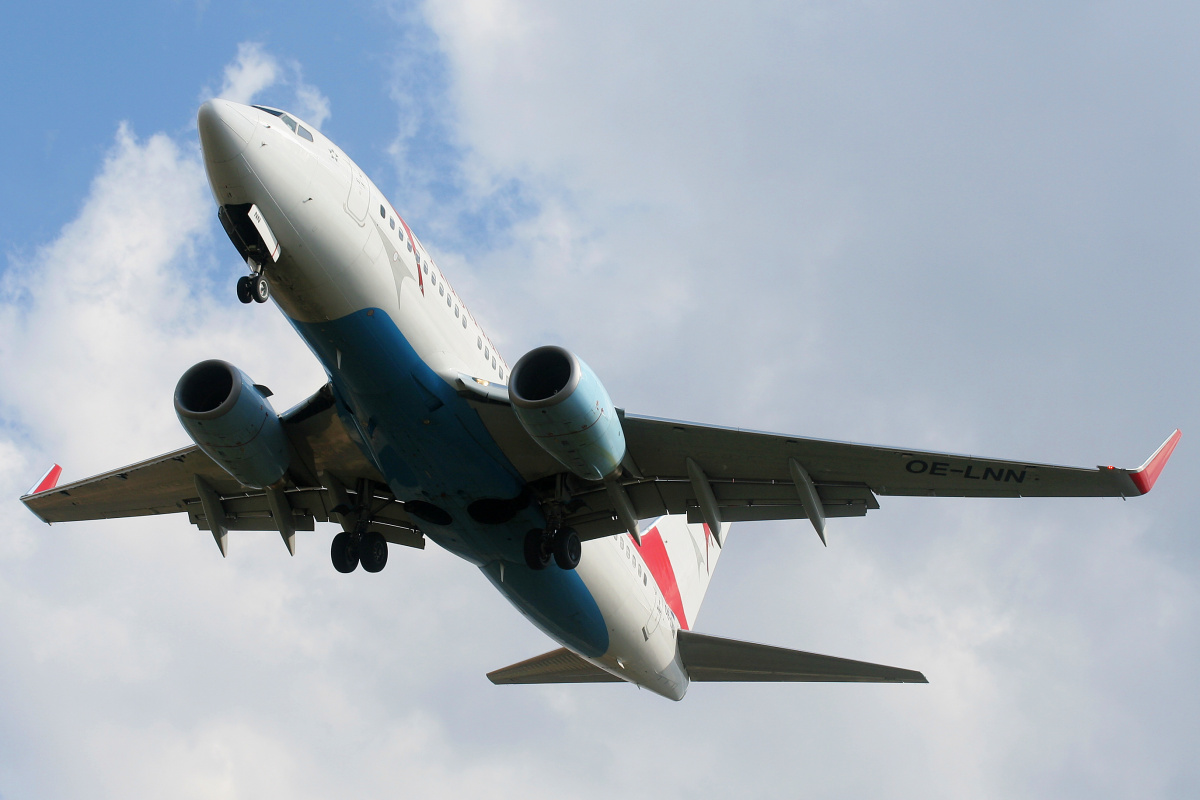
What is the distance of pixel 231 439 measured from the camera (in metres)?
15.3

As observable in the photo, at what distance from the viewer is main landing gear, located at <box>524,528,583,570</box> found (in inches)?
659

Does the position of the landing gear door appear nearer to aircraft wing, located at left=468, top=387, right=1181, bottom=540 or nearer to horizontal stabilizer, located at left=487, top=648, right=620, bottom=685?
aircraft wing, located at left=468, top=387, right=1181, bottom=540

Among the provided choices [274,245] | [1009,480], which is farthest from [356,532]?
→ [1009,480]

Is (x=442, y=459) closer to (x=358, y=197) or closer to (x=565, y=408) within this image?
(x=565, y=408)

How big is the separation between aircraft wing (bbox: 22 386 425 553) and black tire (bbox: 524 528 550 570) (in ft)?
9.74

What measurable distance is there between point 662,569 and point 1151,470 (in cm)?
1128

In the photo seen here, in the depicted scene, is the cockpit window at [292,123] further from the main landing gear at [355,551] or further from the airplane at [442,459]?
the main landing gear at [355,551]

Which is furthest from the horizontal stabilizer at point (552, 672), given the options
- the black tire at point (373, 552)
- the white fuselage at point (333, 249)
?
the white fuselage at point (333, 249)

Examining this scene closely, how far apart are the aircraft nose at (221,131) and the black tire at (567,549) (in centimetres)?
771

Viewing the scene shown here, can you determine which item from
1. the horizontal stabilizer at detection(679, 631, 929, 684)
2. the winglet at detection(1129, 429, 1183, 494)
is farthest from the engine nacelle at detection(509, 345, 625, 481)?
the horizontal stabilizer at detection(679, 631, 929, 684)

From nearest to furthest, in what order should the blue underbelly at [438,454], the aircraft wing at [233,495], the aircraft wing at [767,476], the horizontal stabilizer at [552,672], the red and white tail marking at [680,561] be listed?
1. the blue underbelly at [438,454]
2. the aircraft wing at [767,476]
3. the aircraft wing at [233,495]
4. the red and white tail marking at [680,561]
5. the horizontal stabilizer at [552,672]

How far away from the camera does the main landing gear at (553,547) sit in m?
16.7

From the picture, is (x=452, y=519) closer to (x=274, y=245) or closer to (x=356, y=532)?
(x=356, y=532)

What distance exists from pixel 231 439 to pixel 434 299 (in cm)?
368
